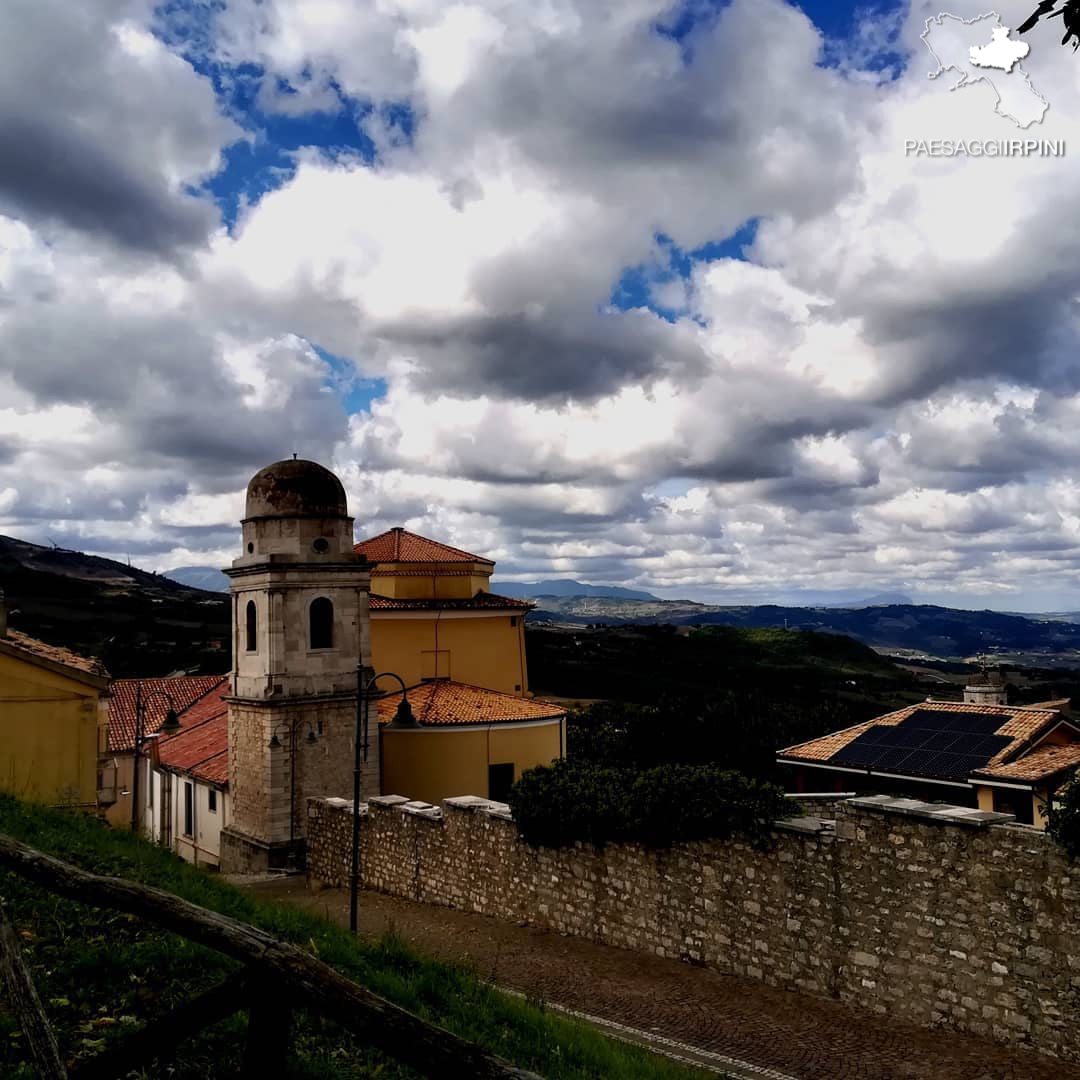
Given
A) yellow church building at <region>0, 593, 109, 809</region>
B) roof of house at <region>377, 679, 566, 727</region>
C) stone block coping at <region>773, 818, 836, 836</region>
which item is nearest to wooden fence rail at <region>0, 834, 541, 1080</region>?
stone block coping at <region>773, 818, 836, 836</region>

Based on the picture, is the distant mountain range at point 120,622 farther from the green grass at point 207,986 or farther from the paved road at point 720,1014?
the green grass at point 207,986

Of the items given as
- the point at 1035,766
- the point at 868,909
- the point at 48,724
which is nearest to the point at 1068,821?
the point at 868,909

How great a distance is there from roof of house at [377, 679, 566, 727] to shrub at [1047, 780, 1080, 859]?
1614 centimetres

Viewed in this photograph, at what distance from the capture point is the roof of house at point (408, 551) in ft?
93.2

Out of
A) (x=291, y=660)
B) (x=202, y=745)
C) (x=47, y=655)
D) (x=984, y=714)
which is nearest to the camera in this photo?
(x=47, y=655)

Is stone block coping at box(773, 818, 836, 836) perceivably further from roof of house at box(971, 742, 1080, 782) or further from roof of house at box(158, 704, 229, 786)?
roof of house at box(158, 704, 229, 786)

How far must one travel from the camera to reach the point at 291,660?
2191cm

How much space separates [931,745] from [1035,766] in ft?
13.2

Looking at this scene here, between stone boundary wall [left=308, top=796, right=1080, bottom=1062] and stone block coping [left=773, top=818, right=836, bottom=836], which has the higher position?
stone block coping [left=773, top=818, right=836, bottom=836]

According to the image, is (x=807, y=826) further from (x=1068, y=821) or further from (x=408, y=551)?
(x=408, y=551)

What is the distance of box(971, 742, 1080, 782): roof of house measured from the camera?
1747 centimetres

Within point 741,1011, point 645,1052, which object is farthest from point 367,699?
point 645,1052

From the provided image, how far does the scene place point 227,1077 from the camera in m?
4.97

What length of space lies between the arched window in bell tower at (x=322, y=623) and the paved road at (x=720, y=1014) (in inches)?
352
